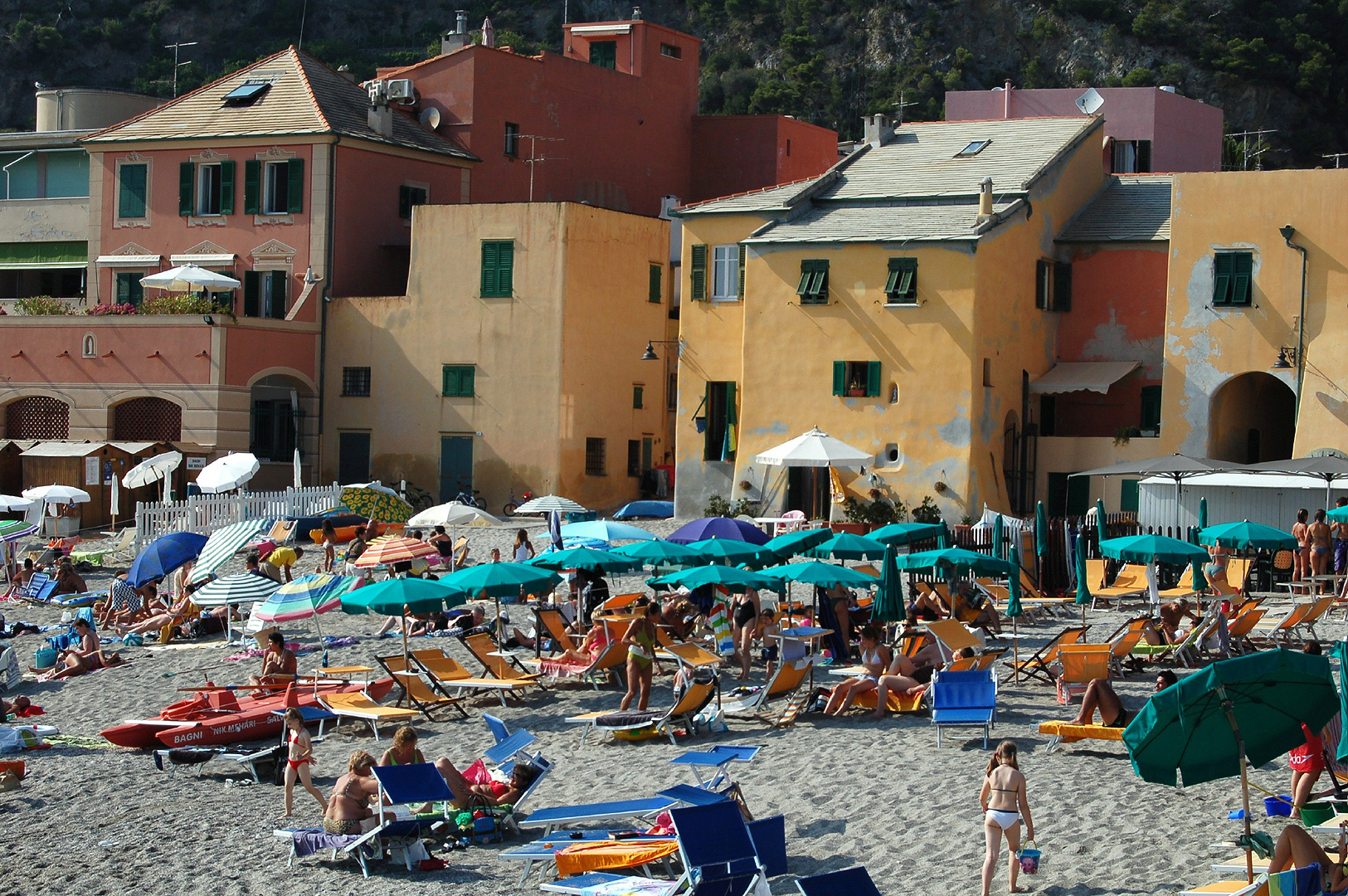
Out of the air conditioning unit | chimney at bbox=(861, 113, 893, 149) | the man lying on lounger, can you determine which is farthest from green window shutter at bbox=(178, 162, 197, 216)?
the man lying on lounger

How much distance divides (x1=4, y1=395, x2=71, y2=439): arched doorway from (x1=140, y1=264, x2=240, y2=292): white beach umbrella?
11.9 ft

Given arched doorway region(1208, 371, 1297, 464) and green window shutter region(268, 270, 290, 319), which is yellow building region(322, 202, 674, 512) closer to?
green window shutter region(268, 270, 290, 319)

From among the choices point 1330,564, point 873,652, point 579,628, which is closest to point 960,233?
point 1330,564

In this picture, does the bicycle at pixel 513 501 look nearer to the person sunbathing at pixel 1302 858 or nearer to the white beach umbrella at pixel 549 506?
the white beach umbrella at pixel 549 506

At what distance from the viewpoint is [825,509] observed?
1323 inches

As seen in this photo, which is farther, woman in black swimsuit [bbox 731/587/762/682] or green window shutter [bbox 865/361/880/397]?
green window shutter [bbox 865/361/880/397]

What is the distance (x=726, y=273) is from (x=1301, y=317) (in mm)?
11609

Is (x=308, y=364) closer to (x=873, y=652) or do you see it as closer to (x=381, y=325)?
(x=381, y=325)

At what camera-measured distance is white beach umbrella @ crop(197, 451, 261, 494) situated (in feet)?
107

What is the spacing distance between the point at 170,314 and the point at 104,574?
29.1ft

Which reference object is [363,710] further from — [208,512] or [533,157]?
[533,157]

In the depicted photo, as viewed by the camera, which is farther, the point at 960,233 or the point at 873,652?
the point at 960,233

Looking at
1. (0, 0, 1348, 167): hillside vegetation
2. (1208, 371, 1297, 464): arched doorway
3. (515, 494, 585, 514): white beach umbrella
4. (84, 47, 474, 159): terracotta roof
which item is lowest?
(515, 494, 585, 514): white beach umbrella

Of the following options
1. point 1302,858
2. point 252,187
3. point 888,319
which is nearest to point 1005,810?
point 1302,858
